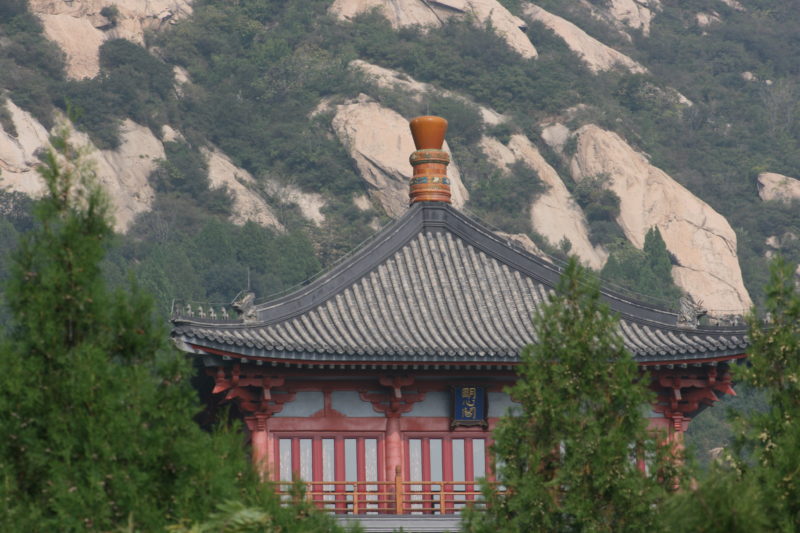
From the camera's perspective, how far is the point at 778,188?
11094 cm

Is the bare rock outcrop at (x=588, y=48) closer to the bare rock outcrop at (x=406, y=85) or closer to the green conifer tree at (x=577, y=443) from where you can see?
the bare rock outcrop at (x=406, y=85)

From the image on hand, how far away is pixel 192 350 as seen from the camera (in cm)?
2080

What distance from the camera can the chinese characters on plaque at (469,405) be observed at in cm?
2309

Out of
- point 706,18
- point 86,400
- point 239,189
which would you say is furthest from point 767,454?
point 706,18

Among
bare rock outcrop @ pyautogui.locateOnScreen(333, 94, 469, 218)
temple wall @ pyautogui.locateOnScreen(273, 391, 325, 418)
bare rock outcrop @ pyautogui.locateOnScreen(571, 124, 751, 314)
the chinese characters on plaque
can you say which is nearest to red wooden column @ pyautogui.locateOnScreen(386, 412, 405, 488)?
the chinese characters on plaque

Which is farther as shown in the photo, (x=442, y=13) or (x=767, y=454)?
(x=442, y=13)

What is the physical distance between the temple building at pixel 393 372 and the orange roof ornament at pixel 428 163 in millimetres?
1766

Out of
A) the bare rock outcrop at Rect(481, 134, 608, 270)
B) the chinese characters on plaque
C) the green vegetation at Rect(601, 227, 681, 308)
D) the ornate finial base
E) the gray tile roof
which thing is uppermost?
the bare rock outcrop at Rect(481, 134, 608, 270)

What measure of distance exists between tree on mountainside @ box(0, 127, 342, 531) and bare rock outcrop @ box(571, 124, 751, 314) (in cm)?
8169

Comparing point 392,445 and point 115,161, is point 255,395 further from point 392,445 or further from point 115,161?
point 115,161

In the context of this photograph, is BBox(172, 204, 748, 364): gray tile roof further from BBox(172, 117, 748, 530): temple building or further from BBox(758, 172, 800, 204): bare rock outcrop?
BBox(758, 172, 800, 204): bare rock outcrop

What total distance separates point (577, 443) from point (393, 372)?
26.3ft

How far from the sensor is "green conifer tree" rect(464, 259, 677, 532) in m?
14.7

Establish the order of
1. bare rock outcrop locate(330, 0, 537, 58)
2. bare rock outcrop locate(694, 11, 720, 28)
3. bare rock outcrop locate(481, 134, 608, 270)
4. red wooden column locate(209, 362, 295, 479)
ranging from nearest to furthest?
red wooden column locate(209, 362, 295, 479) < bare rock outcrop locate(481, 134, 608, 270) < bare rock outcrop locate(330, 0, 537, 58) < bare rock outcrop locate(694, 11, 720, 28)
